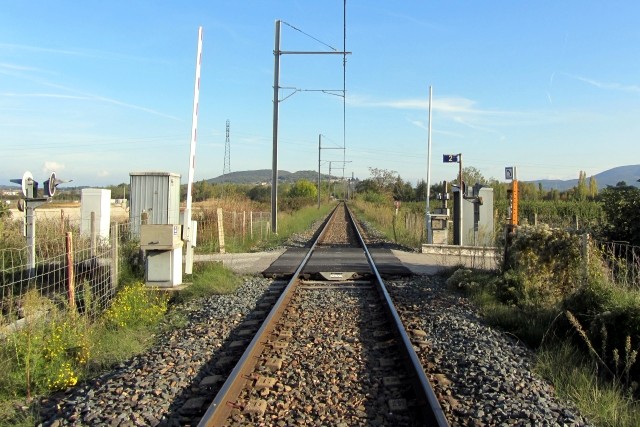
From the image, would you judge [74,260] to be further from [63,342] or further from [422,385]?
[422,385]

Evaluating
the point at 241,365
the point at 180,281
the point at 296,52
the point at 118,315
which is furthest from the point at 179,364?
the point at 296,52

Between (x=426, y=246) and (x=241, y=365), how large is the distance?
14.1 m

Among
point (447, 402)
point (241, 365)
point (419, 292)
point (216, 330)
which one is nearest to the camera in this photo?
point (447, 402)

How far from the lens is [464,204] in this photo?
63.6ft

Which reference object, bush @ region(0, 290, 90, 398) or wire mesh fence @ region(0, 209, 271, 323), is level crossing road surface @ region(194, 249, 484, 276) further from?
bush @ region(0, 290, 90, 398)

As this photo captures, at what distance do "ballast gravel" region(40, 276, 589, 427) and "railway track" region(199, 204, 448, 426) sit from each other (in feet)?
0.62

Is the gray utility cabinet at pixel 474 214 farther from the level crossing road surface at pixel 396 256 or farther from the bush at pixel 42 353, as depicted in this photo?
the bush at pixel 42 353

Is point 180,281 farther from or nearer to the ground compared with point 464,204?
nearer to the ground

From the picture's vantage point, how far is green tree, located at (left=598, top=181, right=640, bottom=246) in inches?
493

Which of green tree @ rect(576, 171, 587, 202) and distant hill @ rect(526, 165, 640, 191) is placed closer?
distant hill @ rect(526, 165, 640, 191)

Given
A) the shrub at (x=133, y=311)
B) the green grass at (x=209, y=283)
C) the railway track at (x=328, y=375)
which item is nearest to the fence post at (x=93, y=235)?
the green grass at (x=209, y=283)

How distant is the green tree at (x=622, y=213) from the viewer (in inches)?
493

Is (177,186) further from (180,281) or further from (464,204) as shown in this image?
(464,204)

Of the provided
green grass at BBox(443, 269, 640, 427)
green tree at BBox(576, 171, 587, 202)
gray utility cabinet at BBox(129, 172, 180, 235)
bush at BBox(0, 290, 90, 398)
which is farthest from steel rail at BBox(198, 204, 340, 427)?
green tree at BBox(576, 171, 587, 202)
